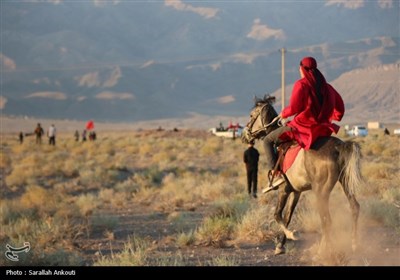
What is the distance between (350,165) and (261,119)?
73.4 inches

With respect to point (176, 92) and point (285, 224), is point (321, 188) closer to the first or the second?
point (285, 224)

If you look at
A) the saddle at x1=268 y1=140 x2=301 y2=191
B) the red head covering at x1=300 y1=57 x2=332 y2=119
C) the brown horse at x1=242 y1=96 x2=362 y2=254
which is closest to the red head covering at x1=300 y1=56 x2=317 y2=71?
the red head covering at x1=300 y1=57 x2=332 y2=119

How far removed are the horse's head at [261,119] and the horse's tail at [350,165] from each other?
1.42m

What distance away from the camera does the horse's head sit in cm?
984

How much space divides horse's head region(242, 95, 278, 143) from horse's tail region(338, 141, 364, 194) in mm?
1416

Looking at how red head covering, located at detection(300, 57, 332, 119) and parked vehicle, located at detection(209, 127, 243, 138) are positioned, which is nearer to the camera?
red head covering, located at detection(300, 57, 332, 119)

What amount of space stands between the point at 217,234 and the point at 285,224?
230 centimetres

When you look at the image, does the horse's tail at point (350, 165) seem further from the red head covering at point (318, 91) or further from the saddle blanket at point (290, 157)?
the saddle blanket at point (290, 157)

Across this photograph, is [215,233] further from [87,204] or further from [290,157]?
[87,204]

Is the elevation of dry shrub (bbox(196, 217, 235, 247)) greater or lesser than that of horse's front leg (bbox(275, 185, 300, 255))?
lesser

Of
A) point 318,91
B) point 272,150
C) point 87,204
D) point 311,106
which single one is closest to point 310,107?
point 311,106

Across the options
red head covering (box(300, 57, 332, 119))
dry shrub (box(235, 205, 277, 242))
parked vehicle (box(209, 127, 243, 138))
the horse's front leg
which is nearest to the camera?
red head covering (box(300, 57, 332, 119))

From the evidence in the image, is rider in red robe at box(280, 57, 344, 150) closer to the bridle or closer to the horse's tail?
the horse's tail

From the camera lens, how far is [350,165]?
8508 mm
